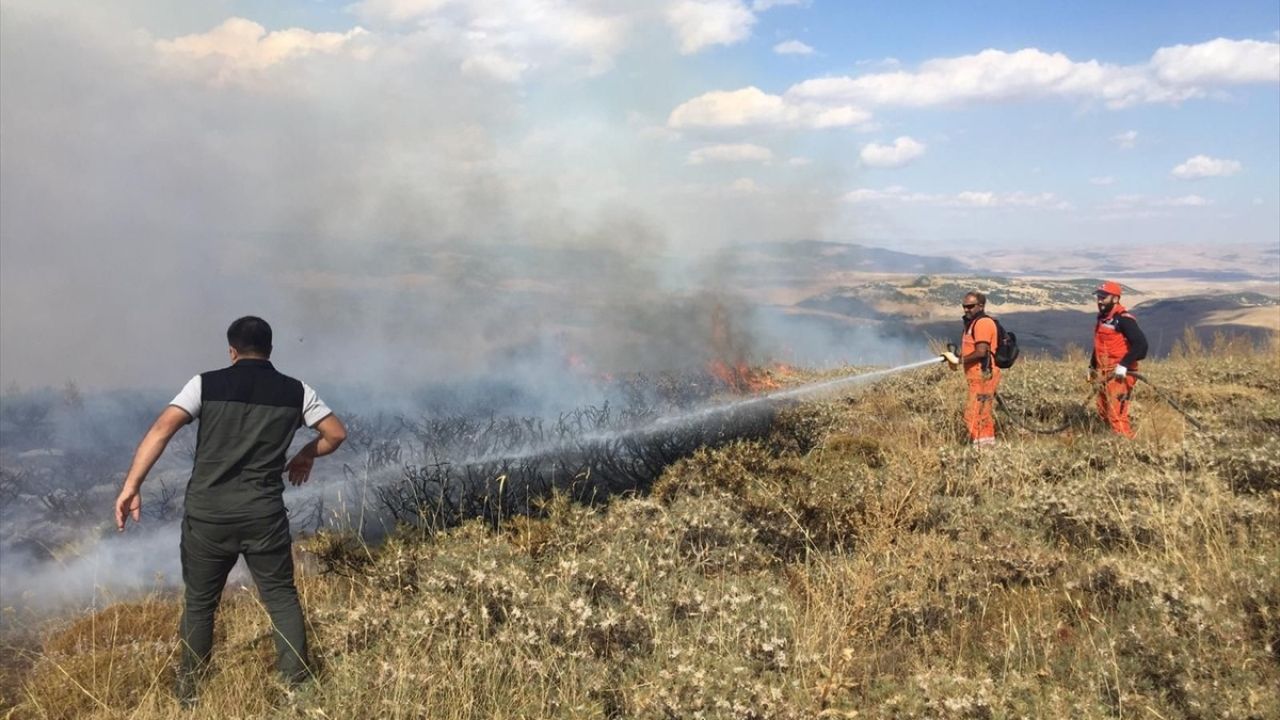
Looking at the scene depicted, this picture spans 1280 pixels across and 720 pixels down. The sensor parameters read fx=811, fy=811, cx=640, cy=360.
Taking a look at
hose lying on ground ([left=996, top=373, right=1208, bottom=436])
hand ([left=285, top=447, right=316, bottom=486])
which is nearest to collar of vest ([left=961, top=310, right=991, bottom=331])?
hose lying on ground ([left=996, top=373, right=1208, bottom=436])

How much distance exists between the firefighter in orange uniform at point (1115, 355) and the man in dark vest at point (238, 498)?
8.51m

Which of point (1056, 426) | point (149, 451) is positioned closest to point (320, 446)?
point (149, 451)

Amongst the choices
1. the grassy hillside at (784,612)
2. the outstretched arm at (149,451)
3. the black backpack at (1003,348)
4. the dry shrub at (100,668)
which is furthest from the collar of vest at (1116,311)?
the dry shrub at (100,668)

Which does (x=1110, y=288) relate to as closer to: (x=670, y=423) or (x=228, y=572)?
(x=670, y=423)

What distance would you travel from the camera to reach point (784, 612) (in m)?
4.22

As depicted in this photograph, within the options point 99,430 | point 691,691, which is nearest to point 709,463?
point 691,691

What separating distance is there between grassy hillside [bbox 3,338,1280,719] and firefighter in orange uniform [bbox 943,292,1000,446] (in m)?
1.70

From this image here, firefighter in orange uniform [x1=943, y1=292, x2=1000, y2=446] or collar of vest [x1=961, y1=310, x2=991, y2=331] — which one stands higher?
collar of vest [x1=961, y1=310, x2=991, y2=331]

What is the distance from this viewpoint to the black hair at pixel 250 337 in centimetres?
403

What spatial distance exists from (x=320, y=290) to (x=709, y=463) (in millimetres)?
12004

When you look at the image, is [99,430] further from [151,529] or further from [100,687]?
[100,687]

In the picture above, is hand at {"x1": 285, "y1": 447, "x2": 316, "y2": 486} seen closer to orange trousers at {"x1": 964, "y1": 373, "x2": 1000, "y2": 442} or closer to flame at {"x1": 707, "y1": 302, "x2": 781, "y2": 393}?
orange trousers at {"x1": 964, "y1": 373, "x2": 1000, "y2": 442}

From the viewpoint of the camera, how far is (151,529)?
6.95 m

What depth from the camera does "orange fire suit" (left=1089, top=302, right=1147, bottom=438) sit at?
9078mm
